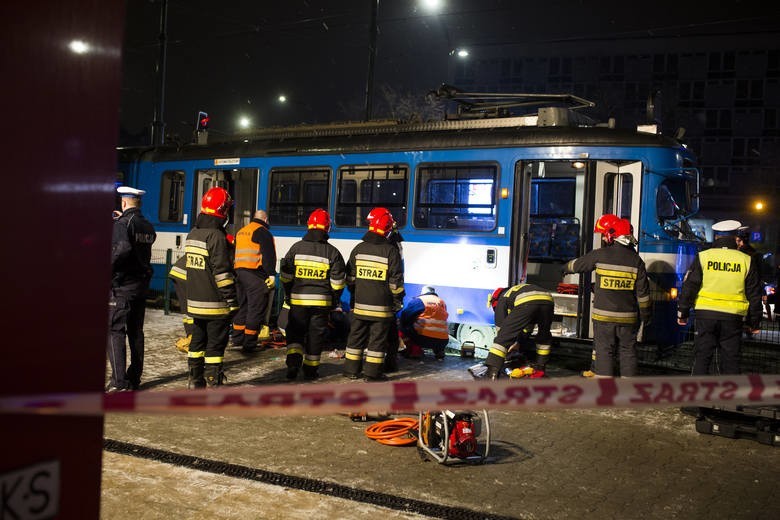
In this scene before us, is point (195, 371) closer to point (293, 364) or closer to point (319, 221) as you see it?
point (293, 364)

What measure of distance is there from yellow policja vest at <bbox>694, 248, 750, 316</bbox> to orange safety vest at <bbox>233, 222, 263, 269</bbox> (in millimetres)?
5698

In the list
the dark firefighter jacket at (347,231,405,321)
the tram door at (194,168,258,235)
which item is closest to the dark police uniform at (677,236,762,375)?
the dark firefighter jacket at (347,231,405,321)

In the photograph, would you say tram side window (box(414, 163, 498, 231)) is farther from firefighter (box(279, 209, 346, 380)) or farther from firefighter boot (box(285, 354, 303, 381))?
firefighter boot (box(285, 354, 303, 381))

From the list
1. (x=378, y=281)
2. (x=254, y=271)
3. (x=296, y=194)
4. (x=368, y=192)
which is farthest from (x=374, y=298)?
(x=296, y=194)

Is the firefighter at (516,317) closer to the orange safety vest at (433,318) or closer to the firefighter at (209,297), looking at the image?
the orange safety vest at (433,318)

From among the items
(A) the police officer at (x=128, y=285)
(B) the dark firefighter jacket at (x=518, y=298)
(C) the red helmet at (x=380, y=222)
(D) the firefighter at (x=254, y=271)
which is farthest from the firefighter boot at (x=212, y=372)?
(B) the dark firefighter jacket at (x=518, y=298)

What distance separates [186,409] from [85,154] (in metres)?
0.80

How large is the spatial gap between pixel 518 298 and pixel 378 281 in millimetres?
1614

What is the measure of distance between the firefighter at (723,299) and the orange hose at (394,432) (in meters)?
3.31

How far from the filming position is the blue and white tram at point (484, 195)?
9188mm

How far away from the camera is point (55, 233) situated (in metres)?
1.44

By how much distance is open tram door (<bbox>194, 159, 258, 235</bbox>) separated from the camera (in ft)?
41.3

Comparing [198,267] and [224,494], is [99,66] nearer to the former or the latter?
[224,494]

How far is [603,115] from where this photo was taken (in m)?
41.4
